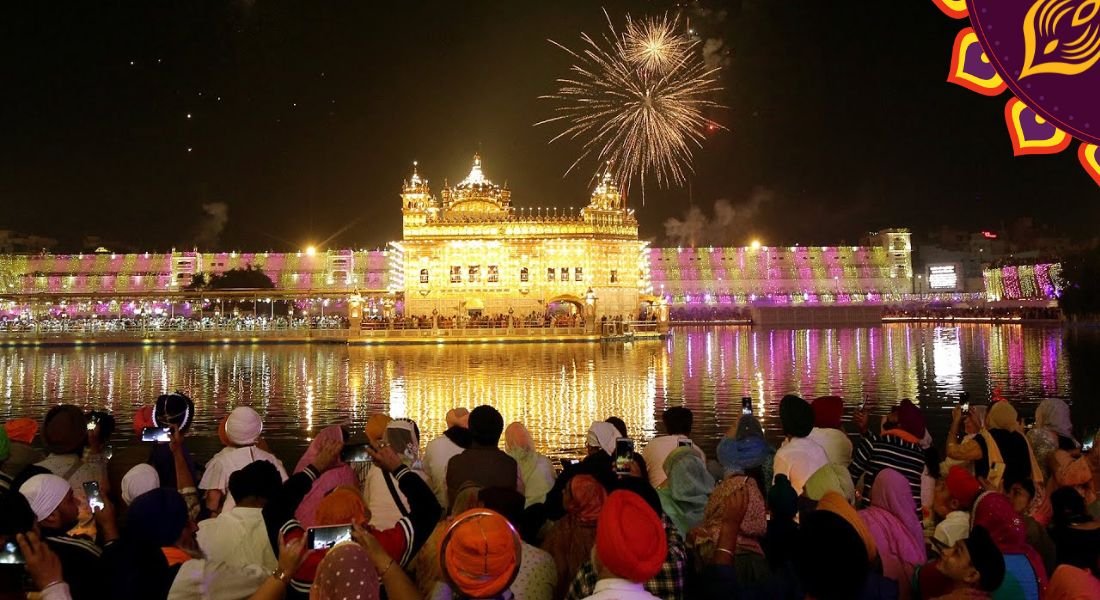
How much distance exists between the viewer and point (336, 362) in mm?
31031

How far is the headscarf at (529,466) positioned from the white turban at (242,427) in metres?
1.71

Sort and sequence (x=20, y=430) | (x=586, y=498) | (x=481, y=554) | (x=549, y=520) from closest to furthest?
(x=481, y=554) < (x=586, y=498) < (x=549, y=520) < (x=20, y=430)

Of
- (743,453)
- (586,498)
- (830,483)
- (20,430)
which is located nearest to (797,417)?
(743,453)

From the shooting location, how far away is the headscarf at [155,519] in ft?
12.2

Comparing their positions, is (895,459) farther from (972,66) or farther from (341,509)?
(972,66)

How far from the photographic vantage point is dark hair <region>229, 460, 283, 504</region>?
14.3 feet

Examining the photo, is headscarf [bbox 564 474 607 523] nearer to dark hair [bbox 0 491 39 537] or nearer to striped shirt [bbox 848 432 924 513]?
striped shirt [bbox 848 432 924 513]

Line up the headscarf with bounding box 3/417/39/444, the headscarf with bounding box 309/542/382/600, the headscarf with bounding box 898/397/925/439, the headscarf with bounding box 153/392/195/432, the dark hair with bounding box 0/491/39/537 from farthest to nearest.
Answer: the headscarf with bounding box 3/417/39/444, the headscarf with bounding box 153/392/195/432, the headscarf with bounding box 898/397/925/439, the dark hair with bounding box 0/491/39/537, the headscarf with bounding box 309/542/382/600

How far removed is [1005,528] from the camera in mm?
3867

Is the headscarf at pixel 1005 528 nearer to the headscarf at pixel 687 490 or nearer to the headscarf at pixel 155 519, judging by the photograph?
the headscarf at pixel 687 490

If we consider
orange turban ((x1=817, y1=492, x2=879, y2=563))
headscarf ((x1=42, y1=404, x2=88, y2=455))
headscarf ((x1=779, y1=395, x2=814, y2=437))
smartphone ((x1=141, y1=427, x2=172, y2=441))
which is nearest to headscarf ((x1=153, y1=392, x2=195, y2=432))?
smartphone ((x1=141, y1=427, x2=172, y2=441))

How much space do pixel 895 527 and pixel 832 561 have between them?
1396mm

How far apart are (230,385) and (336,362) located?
819 cm

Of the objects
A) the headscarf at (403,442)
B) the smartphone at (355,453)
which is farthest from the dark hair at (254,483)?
the headscarf at (403,442)
